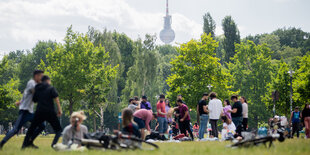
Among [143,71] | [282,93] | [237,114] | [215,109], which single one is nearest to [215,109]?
[215,109]

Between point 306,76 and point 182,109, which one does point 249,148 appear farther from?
point 306,76

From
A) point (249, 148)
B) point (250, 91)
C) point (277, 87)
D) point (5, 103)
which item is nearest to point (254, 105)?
point (250, 91)

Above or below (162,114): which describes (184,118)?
below

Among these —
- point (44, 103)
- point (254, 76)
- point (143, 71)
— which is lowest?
point (44, 103)

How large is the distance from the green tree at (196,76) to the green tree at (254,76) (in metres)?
11.4

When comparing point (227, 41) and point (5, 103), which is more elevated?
point (227, 41)

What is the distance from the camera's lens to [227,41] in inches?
2496

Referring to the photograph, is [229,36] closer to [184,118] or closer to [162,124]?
[162,124]

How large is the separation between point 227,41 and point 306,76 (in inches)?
1060

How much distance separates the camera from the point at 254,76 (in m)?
54.6

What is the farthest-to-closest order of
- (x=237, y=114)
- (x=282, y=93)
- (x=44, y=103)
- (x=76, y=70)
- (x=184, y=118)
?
1. (x=282, y=93)
2. (x=76, y=70)
3. (x=184, y=118)
4. (x=237, y=114)
5. (x=44, y=103)

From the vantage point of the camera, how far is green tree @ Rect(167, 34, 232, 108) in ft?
138

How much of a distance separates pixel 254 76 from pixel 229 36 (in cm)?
1144

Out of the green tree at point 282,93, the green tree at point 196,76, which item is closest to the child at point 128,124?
the green tree at point 196,76
